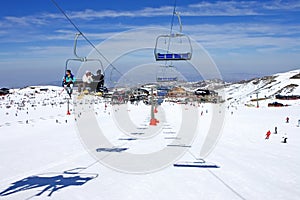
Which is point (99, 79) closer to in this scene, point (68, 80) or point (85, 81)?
point (85, 81)

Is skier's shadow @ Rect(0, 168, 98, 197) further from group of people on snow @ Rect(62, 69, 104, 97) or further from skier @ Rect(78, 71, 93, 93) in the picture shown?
skier @ Rect(78, 71, 93, 93)

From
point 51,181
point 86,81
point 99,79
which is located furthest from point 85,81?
point 51,181

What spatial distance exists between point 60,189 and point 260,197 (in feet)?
20.2

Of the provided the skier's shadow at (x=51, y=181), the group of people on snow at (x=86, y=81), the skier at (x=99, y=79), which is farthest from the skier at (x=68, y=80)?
the skier's shadow at (x=51, y=181)

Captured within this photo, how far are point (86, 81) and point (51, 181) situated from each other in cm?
378

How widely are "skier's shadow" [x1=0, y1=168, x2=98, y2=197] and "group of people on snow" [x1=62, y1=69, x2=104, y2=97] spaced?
10.1ft

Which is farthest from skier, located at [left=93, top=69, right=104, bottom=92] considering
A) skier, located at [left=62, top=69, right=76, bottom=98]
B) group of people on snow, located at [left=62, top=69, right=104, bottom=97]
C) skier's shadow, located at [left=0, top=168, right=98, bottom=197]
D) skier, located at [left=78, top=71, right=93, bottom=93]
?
skier's shadow, located at [left=0, top=168, right=98, bottom=197]

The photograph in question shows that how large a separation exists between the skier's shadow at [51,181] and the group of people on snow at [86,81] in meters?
3.08

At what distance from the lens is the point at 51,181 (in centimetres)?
1228

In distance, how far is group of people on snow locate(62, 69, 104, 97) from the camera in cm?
1196

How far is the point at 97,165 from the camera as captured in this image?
594 inches

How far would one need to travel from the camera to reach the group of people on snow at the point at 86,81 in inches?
471

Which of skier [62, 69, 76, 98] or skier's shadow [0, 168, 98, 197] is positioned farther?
skier [62, 69, 76, 98]

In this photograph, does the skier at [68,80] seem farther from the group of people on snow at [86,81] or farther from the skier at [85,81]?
the skier at [85,81]
